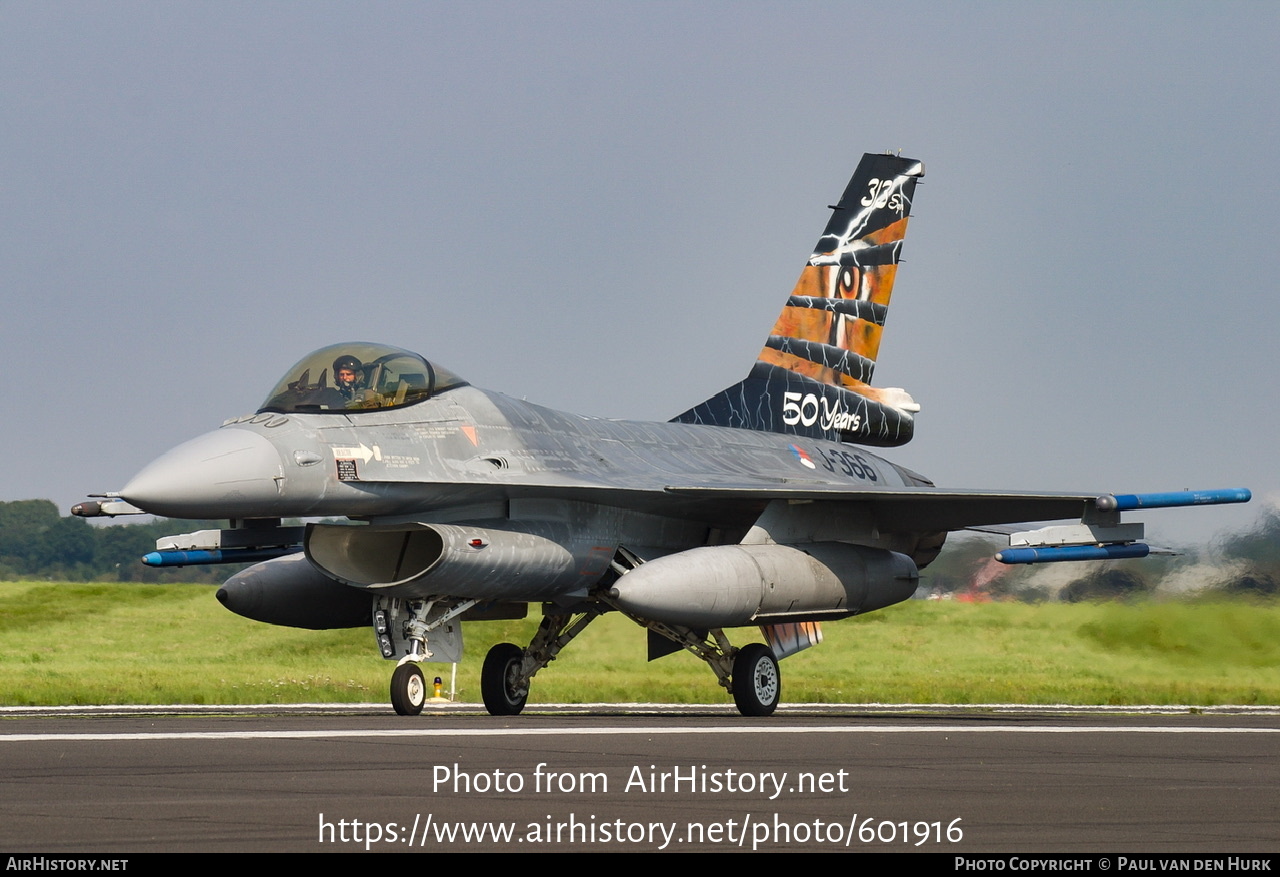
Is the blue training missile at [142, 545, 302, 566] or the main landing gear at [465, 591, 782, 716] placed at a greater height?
the blue training missile at [142, 545, 302, 566]

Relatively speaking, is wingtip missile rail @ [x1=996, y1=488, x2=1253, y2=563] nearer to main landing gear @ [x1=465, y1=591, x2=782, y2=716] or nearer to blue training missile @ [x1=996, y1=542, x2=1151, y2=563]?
blue training missile @ [x1=996, y1=542, x2=1151, y2=563]

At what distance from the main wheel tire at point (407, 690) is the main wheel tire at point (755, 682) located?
344 cm

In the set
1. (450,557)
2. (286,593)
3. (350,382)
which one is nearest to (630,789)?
(450,557)

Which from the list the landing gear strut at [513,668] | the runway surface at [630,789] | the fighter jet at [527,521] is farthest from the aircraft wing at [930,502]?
the runway surface at [630,789]

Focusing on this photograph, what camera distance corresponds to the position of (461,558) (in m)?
14.5

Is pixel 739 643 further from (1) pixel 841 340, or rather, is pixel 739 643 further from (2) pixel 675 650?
(2) pixel 675 650

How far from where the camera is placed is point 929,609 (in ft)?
96.5

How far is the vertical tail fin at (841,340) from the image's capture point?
69.4 ft

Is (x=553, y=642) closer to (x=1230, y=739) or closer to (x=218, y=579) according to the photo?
(x=1230, y=739)

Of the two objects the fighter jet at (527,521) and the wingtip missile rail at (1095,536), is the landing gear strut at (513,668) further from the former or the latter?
the wingtip missile rail at (1095,536)

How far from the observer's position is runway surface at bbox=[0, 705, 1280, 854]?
255 inches

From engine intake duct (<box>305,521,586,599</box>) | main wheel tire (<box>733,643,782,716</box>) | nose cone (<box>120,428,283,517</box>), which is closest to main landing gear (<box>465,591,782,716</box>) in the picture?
main wheel tire (<box>733,643,782,716</box>)

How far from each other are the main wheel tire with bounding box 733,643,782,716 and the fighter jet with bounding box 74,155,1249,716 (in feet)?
0.10

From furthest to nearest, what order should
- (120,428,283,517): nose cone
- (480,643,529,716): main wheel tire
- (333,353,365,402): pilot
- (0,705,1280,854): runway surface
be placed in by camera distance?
(480,643,529,716): main wheel tire < (333,353,365,402): pilot < (120,428,283,517): nose cone < (0,705,1280,854): runway surface
